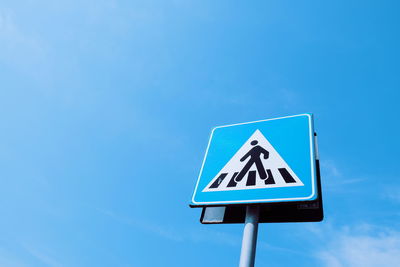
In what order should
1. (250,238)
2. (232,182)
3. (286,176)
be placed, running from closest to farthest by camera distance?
1. (250,238)
2. (286,176)
3. (232,182)

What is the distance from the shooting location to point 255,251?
1149 millimetres

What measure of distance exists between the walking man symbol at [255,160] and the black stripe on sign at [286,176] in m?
0.10

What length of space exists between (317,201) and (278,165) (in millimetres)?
283

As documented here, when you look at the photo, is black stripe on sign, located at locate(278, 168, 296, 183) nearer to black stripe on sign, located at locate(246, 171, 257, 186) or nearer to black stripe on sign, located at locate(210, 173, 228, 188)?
black stripe on sign, located at locate(246, 171, 257, 186)

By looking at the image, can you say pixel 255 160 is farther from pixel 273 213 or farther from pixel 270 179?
pixel 273 213

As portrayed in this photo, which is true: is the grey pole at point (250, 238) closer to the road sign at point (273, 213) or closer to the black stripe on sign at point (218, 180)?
the road sign at point (273, 213)

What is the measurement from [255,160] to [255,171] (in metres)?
0.09

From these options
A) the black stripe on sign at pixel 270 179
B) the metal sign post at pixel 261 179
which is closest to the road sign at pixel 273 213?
the metal sign post at pixel 261 179

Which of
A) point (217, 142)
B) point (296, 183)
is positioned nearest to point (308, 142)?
point (296, 183)

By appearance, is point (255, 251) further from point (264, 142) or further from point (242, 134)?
point (242, 134)

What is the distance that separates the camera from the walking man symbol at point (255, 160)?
1.42m

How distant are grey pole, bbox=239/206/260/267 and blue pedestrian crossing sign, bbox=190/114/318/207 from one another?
0.22ft

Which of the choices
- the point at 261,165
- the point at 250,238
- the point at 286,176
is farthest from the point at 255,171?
the point at 250,238

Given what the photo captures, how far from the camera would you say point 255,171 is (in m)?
1.44
